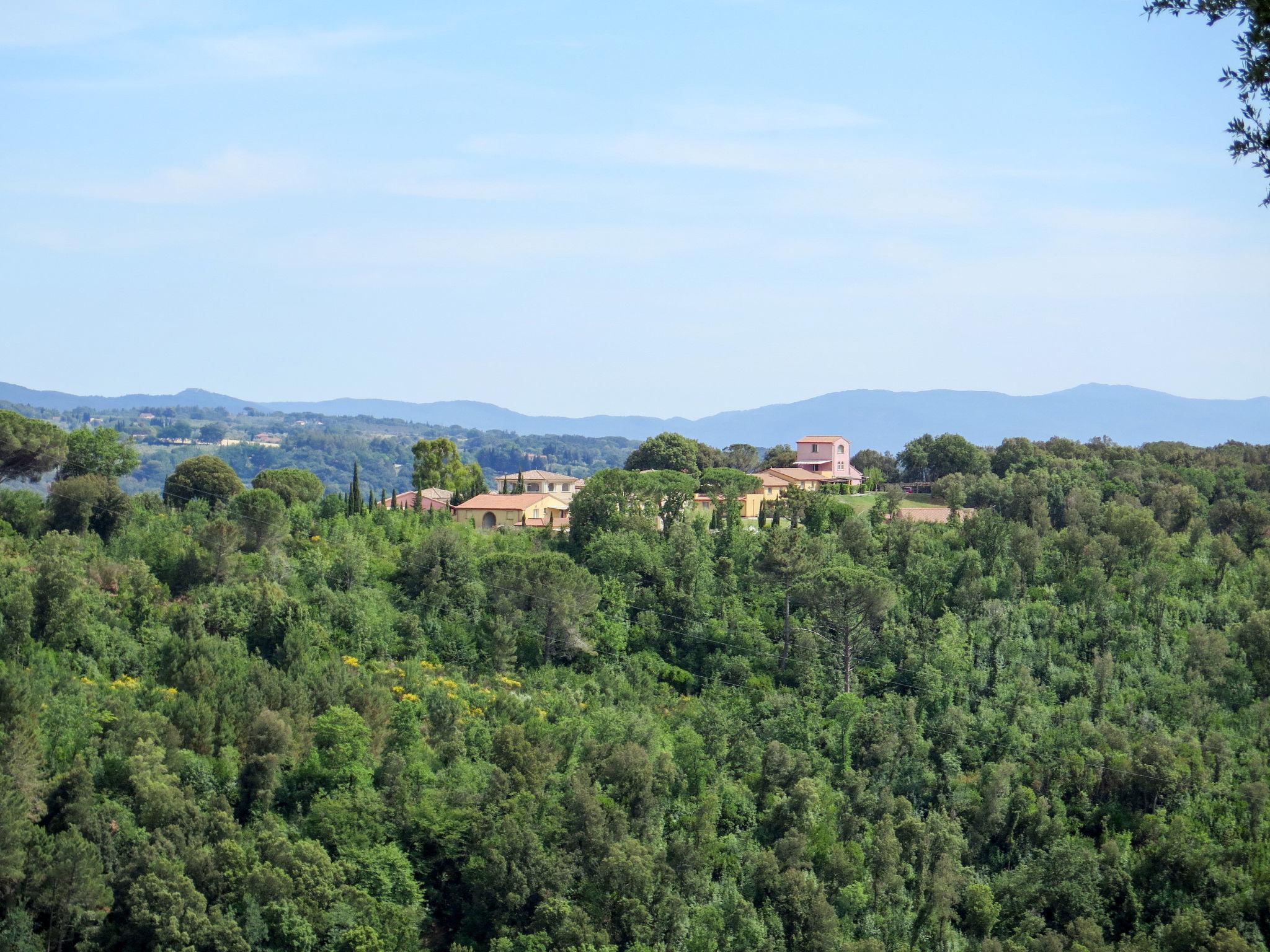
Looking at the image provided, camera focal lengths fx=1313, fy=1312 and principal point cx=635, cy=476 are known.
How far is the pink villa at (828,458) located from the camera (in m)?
76.8

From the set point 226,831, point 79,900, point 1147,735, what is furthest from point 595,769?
point 1147,735

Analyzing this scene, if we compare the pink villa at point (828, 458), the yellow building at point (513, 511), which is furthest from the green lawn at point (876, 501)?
the yellow building at point (513, 511)

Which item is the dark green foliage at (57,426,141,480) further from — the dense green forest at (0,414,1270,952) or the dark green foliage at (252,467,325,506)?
the dark green foliage at (252,467,325,506)

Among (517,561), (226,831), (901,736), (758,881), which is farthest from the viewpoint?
(517,561)

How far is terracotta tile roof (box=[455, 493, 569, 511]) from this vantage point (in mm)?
58719

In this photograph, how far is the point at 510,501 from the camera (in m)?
59.3

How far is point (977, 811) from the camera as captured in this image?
1535 inches

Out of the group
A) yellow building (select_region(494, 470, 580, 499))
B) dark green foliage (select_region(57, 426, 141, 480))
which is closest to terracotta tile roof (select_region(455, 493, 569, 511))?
yellow building (select_region(494, 470, 580, 499))

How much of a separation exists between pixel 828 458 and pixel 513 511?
25.6 meters

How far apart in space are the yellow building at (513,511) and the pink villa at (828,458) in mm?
21444

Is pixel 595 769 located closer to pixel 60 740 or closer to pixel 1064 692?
pixel 60 740

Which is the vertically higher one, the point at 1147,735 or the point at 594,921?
the point at 1147,735

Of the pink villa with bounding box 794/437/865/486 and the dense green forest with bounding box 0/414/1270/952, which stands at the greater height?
the pink villa with bounding box 794/437/865/486

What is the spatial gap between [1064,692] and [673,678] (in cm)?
1359
